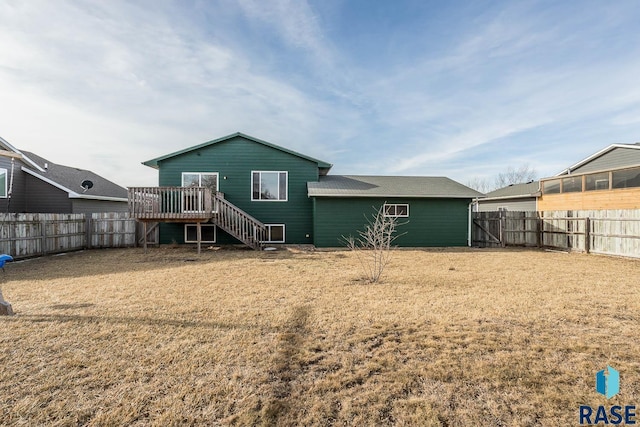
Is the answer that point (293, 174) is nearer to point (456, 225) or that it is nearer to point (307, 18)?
point (307, 18)

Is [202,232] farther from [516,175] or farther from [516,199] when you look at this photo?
[516,175]


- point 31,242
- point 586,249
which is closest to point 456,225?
point 586,249

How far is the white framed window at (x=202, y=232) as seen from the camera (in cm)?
1362

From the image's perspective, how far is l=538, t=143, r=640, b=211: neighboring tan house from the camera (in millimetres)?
11953

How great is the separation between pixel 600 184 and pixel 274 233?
50.4ft

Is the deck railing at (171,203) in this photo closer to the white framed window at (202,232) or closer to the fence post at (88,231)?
the white framed window at (202,232)

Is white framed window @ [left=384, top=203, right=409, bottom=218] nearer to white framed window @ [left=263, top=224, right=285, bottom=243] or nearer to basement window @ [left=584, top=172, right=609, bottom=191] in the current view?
white framed window @ [left=263, top=224, right=285, bottom=243]

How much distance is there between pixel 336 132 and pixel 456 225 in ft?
30.4

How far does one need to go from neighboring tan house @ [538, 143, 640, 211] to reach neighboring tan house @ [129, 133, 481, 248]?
548cm

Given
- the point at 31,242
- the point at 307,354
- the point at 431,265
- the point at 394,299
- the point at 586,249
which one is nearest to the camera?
the point at 307,354

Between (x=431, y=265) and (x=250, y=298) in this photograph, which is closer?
(x=250, y=298)

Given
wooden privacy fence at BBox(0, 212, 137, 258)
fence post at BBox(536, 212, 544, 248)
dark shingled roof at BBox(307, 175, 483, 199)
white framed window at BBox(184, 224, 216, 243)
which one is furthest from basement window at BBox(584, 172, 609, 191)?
wooden privacy fence at BBox(0, 212, 137, 258)

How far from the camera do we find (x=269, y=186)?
14047 mm

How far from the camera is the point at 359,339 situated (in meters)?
3.56
